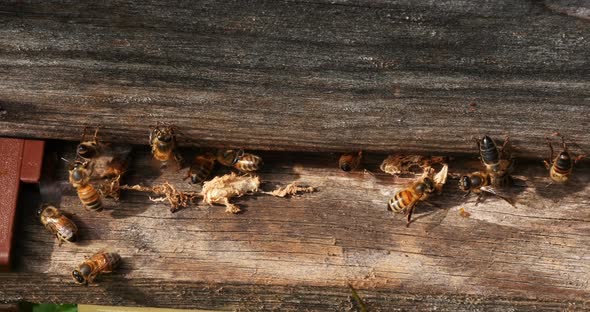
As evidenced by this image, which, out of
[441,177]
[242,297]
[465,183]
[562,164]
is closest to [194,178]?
[242,297]

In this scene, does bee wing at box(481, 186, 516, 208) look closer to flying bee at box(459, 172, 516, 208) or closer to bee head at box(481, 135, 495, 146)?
flying bee at box(459, 172, 516, 208)

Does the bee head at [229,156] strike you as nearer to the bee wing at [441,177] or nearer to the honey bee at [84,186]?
the honey bee at [84,186]

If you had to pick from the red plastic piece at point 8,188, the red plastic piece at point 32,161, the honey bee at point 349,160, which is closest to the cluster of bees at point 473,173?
the honey bee at point 349,160

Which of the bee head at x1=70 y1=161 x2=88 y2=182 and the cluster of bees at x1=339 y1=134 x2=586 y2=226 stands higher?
the bee head at x1=70 y1=161 x2=88 y2=182

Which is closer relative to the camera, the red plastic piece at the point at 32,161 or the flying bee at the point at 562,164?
the flying bee at the point at 562,164

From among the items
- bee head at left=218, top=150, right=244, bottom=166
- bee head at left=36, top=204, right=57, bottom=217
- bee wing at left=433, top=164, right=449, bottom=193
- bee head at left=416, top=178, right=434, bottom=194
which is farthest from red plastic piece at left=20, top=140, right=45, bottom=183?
bee wing at left=433, top=164, right=449, bottom=193

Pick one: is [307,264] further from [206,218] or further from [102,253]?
[102,253]
